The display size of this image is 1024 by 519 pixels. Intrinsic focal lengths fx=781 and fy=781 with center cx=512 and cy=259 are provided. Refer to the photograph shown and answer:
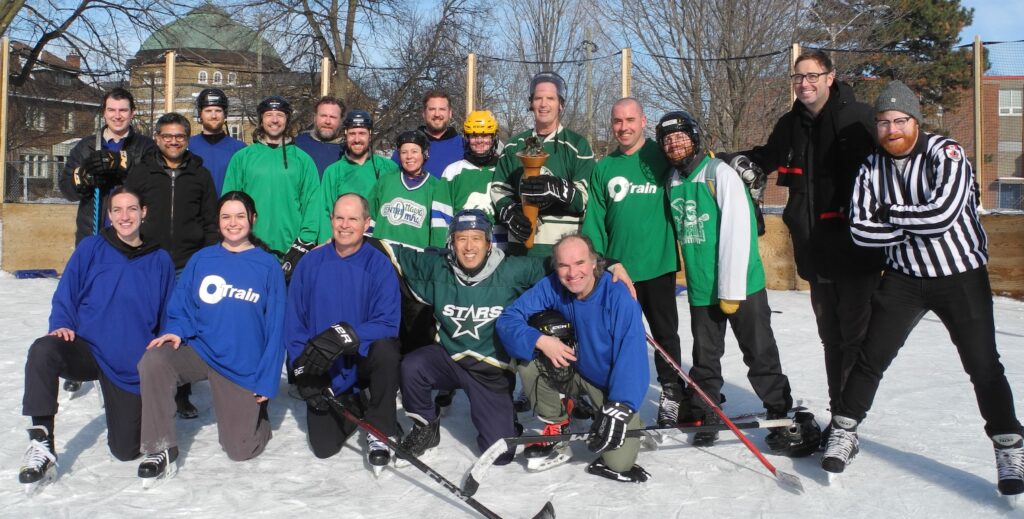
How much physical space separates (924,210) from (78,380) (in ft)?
11.3

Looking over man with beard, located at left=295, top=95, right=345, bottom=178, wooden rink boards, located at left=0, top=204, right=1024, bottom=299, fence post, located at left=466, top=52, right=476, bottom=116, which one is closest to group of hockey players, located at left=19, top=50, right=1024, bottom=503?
man with beard, located at left=295, top=95, right=345, bottom=178

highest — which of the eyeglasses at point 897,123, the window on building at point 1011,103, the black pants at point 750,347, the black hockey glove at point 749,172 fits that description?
the window on building at point 1011,103

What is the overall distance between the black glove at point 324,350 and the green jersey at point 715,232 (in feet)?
5.06

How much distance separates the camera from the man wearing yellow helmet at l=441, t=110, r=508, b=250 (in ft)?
13.4

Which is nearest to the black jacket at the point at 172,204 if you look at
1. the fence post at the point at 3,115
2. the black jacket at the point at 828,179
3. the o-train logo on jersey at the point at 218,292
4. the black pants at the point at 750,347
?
the o-train logo on jersey at the point at 218,292

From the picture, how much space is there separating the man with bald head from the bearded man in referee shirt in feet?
2.90

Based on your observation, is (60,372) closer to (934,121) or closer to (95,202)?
(95,202)

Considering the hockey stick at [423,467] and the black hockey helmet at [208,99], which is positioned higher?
the black hockey helmet at [208,99]

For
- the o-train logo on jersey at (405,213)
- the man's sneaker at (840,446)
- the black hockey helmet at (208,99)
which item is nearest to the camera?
the man's sneaker at (840,446)

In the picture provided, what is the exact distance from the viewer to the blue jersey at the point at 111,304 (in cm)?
336

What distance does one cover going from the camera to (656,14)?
1881cm

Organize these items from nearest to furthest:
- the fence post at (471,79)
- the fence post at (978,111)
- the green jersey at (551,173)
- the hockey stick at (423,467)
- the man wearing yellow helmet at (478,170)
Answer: the hockey stick at (423,467) → the green jersey at (551,173) → the man wearing yellow helmet at (478,170) → the fence post at (978,111) → the fence post at (471,79)

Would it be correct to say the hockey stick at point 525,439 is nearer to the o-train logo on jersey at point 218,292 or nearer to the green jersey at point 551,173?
the green jersey at point 551,173

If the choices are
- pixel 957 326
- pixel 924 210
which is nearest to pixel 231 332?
pixel 924 210
